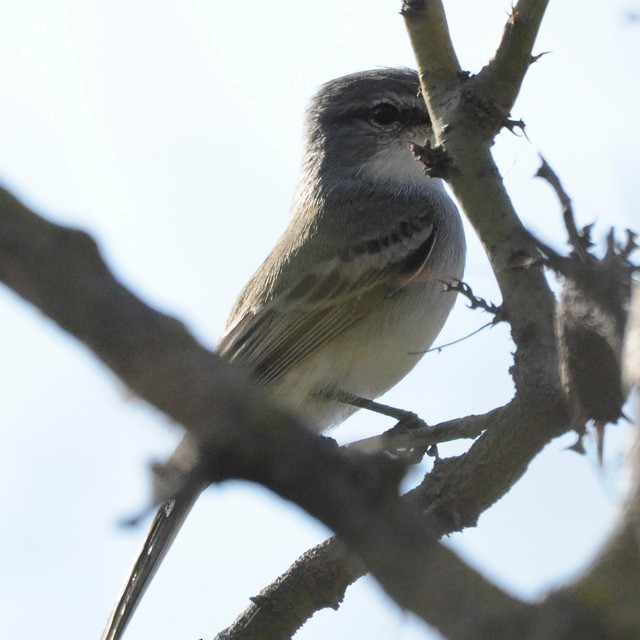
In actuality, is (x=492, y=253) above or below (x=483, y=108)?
below

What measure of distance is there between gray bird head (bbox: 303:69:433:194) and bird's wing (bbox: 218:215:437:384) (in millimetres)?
740

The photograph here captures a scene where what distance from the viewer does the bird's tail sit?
5.82m

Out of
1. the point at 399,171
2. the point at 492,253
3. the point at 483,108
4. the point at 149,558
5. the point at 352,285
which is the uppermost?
the point at 399,171

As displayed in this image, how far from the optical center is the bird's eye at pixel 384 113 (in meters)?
8.43

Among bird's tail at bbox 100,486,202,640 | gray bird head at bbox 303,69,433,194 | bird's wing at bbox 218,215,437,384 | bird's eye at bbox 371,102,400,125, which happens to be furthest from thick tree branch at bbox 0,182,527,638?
bird's eye at bbox 371,102,400,125

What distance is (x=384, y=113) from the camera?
848 centimetres

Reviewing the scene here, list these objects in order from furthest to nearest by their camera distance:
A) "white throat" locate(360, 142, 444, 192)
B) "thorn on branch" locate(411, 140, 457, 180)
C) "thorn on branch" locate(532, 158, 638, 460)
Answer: "white throat" locate(360, 142, 444, 192)
"thorn on branch" locate(411, 140, 457, 180)
"thorn on branch" locate(532, 158, 638, 460)

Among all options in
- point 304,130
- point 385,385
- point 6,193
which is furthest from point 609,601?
point 304,130

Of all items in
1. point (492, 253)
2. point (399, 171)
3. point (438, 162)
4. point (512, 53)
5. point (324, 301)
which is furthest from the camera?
point (399, 171)

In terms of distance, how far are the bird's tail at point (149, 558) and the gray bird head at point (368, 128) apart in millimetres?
3125

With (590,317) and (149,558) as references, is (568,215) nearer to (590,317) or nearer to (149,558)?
(590,317)

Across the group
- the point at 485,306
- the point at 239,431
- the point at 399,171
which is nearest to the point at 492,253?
the point at 485,306

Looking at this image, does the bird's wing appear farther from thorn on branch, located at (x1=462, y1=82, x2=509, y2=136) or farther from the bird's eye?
thorn on branch, located at (x1=462, y1=82, x2=509, y2=136)

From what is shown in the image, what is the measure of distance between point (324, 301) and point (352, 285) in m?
0.23
